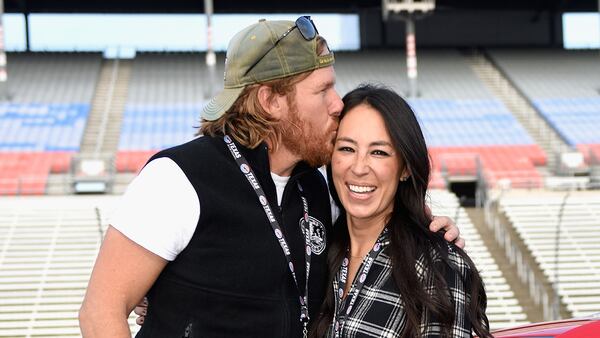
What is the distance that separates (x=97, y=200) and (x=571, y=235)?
8257 mm

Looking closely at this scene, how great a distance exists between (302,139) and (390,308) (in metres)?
0.56

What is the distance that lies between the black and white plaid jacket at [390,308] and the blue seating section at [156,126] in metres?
16.9

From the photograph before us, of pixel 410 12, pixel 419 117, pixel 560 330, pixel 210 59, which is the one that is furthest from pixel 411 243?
pixel 410 12

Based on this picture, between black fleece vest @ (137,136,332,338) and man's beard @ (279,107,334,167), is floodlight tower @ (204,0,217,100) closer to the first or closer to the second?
man's beard @ (279,107,334,167)

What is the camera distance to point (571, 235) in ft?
41.0

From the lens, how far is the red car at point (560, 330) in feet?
8.22

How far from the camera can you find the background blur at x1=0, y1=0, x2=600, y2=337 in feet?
38.0

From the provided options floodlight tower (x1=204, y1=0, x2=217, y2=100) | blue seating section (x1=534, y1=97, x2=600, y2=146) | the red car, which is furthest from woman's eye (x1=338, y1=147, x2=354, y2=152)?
floodlight tower (x1=204, y1=0, x2=217, y2=100)

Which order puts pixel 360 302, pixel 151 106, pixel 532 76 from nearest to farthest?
pixel 360 302, pixel 151 106, pixel 532 76

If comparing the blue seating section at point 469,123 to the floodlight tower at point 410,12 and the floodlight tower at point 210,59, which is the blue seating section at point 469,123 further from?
the floodlight tower at point 210,59

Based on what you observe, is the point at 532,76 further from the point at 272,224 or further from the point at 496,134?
the point at 272,224

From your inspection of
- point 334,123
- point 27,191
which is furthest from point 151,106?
point 334,123

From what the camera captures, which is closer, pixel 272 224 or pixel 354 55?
pixel 272 224

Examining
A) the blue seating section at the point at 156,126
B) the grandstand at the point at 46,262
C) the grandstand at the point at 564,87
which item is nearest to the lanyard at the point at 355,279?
the grandstand at the point at 46,262
